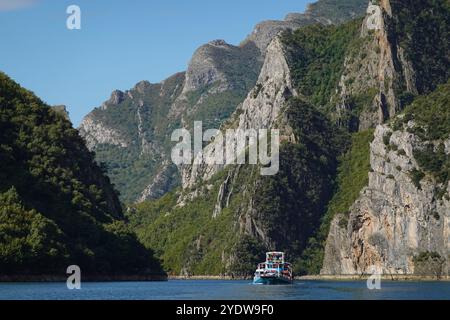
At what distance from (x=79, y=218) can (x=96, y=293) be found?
57308 millimetres

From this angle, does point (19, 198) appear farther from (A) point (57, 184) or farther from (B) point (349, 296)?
(B) point (349, 296)

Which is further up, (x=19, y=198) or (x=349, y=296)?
(x=19, y=198)

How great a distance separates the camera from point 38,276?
165375 mm

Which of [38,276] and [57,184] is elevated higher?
[57,184]
